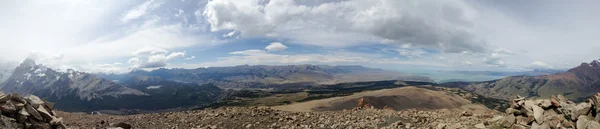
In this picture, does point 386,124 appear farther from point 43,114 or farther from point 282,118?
point 43,114

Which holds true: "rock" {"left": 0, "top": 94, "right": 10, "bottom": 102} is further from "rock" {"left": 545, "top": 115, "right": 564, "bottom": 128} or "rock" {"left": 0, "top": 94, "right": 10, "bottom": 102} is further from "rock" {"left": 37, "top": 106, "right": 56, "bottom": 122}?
"rock" {"left": 545, "top": 115, "right": 564, "bottom": 128}

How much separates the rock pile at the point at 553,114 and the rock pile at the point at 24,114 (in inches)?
1029

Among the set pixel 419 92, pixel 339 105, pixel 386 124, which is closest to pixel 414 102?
pixel 419 92

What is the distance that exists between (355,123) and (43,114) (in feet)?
67.2

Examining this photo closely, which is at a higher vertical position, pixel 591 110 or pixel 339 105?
pixel 591 110

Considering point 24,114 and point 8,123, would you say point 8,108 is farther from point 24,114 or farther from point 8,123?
point 8,123

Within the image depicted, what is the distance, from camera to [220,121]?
89.8 ft

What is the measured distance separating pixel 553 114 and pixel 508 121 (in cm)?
219

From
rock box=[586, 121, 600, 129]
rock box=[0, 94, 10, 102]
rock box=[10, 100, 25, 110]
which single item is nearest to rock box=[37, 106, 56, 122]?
rock box=[10, 100, 25, 110]

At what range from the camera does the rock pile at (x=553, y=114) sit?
16078 mm

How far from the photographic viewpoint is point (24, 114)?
16.9m

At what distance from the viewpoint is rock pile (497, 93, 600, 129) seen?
52.7ft

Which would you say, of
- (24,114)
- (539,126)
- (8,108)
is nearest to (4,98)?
(8,108)

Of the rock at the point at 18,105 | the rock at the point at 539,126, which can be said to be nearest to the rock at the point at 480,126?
the rock at the point at 539,126
